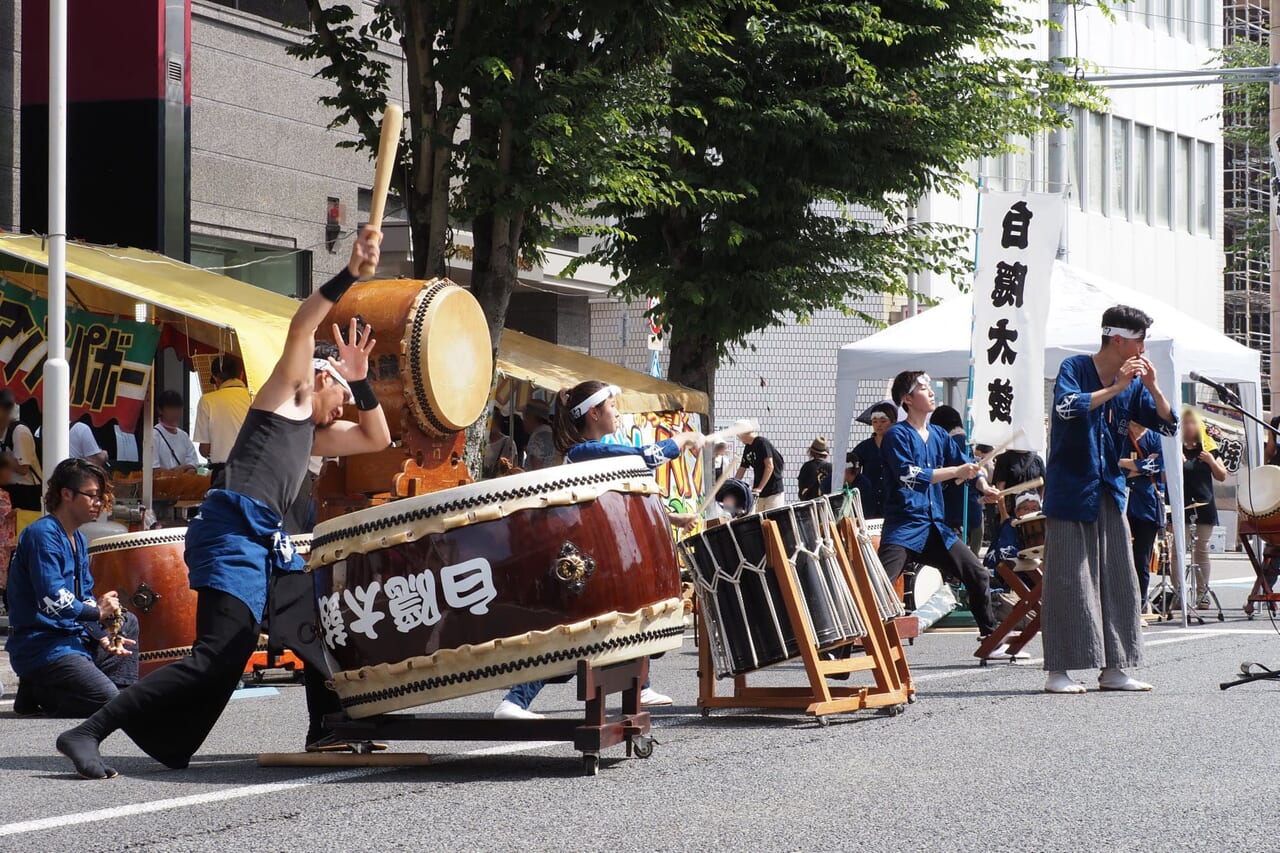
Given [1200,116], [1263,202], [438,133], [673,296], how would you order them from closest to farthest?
[438,133] → [673,296] → [1200,116] → [1263,202]

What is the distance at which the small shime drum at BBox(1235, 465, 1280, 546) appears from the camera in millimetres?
14680

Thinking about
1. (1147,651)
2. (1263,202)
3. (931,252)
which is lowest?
(1147,651)

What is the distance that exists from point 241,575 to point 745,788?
1.88 metres

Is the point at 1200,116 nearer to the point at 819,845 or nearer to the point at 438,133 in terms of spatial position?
the point at 438,133

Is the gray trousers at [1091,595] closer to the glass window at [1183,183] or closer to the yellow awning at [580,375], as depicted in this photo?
the yellow awning at [580,375]

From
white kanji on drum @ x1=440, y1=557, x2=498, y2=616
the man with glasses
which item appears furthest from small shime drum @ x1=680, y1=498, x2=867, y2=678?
the man with glasses

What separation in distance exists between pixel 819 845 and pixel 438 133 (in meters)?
9.62

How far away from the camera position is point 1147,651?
1109cm

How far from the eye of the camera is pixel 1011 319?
14664mm

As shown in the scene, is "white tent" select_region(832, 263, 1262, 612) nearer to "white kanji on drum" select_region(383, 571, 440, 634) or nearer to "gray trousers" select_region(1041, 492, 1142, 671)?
"gray trousers" select_region(1041, 492, 1142, 671)

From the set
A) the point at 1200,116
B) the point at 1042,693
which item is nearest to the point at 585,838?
the point at 1042,693

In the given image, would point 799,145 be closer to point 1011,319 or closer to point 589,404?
point 1011,319

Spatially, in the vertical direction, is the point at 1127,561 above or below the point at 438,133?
below

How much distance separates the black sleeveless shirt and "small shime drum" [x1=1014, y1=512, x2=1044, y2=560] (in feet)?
18.4
